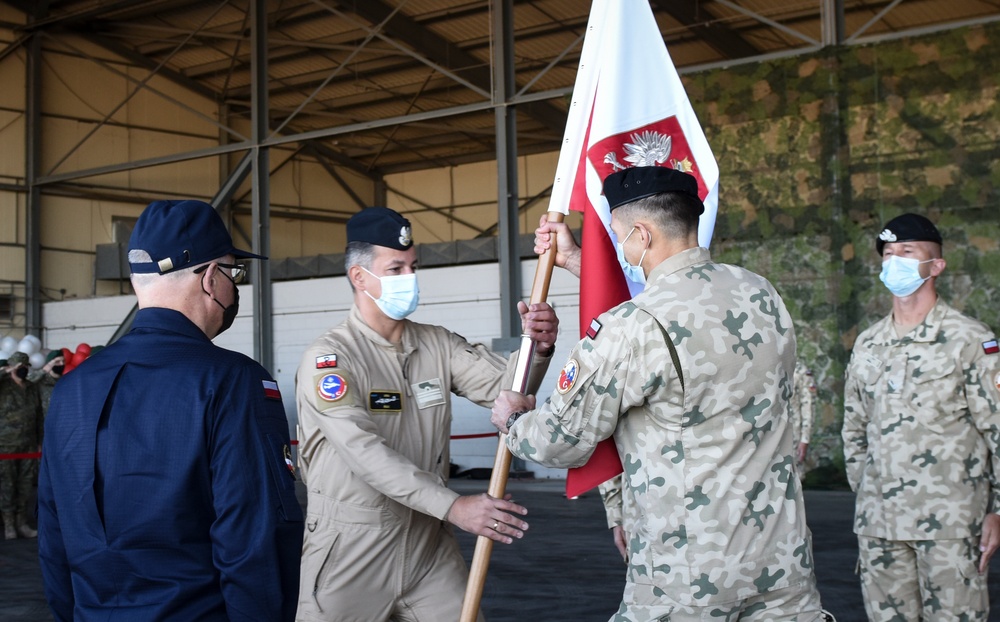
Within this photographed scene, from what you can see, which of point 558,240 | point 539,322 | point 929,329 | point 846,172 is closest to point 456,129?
point 846,172

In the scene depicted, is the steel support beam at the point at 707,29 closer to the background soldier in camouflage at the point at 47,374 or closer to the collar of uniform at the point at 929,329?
the background soldier in camouflage at the point at 47,374

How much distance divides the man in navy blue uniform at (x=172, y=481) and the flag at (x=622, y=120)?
1.28m

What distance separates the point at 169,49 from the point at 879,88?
12926 mm

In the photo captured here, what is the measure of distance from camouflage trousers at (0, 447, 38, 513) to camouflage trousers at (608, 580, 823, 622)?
348 inches

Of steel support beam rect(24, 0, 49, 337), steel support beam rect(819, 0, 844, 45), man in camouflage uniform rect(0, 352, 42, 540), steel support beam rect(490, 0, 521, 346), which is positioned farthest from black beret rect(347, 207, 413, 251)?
steel support beam rect(24, 0, 49, 337)

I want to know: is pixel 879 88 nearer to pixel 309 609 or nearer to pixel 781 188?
pixel 781 188

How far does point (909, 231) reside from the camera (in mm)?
4199

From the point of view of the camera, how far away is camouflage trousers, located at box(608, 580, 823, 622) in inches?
89.4

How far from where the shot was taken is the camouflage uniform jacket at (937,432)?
3.95 m

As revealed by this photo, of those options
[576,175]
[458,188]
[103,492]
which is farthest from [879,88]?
[458,188]

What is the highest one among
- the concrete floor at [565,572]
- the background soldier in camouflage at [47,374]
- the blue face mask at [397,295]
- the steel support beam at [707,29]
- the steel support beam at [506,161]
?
the steel support beam at [707,29]

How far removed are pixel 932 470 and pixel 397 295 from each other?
2.19 m

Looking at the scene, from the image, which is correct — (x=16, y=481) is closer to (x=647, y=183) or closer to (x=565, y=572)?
(x=565, y=572)

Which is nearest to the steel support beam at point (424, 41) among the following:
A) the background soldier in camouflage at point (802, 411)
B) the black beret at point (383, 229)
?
the background soldier in camouflage at point (802, 411)
